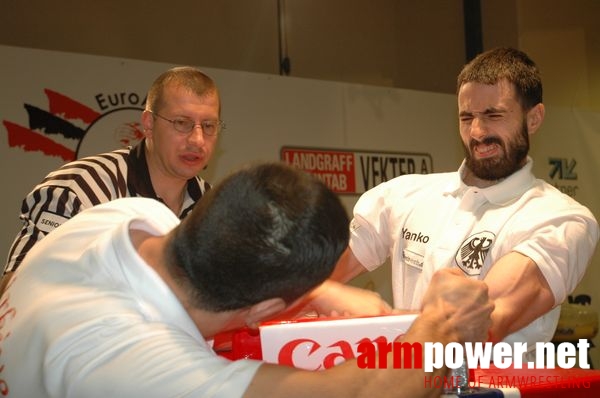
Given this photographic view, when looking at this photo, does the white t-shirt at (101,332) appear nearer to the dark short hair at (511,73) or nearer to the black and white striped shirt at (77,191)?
the black and white striped shirt at (77,191)

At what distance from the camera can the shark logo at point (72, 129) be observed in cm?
322

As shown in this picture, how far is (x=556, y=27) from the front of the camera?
5562mm

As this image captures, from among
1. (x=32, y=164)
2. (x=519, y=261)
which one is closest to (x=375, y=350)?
(x=519, y=261)

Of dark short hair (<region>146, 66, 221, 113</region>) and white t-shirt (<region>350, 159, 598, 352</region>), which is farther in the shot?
dark short hair (<region>146, 66, 221, 113</region>)

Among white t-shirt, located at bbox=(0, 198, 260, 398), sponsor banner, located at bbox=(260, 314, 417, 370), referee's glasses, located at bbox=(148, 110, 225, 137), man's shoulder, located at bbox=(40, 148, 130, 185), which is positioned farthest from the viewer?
referee's glasses, located at bbox=(148, 110, 225, 137)

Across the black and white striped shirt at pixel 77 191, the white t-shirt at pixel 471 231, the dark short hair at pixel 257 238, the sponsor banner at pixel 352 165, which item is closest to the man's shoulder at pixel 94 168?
the black and white striped shirt at pixel 77 191

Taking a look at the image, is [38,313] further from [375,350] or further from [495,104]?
[495,104]

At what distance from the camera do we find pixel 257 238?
0.94 meters

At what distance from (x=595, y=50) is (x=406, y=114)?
224cm

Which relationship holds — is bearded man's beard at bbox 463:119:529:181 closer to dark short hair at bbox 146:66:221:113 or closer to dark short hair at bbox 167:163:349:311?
dark short hair at bbox 146:66:221:113

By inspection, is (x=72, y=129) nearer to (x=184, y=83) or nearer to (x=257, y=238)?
(x=184, y=83)

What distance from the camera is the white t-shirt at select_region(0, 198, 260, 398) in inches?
34.1

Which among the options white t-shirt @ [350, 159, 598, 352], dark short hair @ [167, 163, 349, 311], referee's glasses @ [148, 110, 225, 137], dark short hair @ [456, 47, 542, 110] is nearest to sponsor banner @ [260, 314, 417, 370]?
dark short hair @ [167, 163, 349, 311]

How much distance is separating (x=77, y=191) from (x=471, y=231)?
1.04 meters
